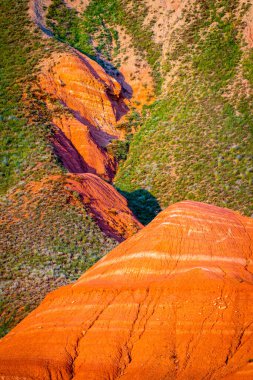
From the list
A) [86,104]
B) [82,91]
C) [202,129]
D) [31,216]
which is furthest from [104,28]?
[31,216]

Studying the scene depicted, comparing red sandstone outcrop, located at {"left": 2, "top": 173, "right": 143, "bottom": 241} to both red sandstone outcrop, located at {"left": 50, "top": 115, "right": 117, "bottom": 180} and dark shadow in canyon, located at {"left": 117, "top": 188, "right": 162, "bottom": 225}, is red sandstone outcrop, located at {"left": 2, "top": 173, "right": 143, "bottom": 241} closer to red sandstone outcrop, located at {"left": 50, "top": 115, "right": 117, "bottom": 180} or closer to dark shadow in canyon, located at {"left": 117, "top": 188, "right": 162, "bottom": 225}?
dark shadow in canyon, located at {"left": 117, "top": 188, "right": 162, "bottom": 225}

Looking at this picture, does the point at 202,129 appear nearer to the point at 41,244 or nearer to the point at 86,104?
the point at 86,104

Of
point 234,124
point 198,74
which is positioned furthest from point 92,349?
point 198,74

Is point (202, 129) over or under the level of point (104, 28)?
under

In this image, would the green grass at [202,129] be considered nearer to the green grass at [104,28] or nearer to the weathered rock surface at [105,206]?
the green grass at [104,28]

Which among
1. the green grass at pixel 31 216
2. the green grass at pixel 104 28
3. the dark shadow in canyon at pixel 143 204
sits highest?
the green grass at pixel 104 28

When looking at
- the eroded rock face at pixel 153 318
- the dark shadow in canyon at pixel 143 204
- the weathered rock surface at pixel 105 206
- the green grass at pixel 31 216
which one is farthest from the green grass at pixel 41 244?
the eroded rock face at pixel 153 318

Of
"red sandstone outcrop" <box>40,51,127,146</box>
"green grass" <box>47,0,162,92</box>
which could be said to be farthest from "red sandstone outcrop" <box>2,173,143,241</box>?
"green grass" <box>47,0,162,92</box>
